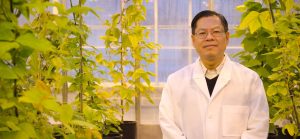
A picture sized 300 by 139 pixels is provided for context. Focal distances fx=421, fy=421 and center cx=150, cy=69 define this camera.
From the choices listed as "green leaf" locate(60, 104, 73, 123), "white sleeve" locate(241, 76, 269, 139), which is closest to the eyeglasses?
"white sleeve" locate(241, 76, 269, 139)

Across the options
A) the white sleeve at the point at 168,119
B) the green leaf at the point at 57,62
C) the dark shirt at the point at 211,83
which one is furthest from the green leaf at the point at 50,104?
the dark shirt at the point at 211,83

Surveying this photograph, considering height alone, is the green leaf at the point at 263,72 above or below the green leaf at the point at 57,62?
below

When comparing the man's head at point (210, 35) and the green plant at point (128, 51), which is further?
the green plant at point (128, 51)

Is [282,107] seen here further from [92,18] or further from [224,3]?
[92,18]

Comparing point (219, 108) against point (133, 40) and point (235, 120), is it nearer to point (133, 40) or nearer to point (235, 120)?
point (235, 120)

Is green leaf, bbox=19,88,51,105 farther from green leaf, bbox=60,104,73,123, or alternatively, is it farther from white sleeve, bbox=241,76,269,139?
white sleeve, bbox=241,76,269,139

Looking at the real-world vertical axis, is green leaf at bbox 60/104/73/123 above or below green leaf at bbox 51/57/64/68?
below

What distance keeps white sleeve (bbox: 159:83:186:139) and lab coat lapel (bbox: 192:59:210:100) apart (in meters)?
0.16

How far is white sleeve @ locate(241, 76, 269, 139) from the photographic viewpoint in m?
2.02

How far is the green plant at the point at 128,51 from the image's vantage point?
354 centimetres

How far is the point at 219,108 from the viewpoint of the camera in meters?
2.11

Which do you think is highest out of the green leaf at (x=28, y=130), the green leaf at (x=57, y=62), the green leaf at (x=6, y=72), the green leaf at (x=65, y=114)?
the green leaf at (x=6, y=72)

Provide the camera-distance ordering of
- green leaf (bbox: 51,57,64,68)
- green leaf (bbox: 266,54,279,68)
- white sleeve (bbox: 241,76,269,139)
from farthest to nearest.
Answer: green leaf (bbox: 266,54,279,68)
white sleeve (bbox: 241,76,269,139)
green leaf (bbox: 51,57,64,68)

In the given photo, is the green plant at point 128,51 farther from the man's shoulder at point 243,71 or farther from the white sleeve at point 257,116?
the white sleeve at point 257,116
